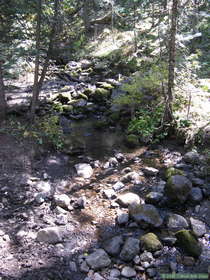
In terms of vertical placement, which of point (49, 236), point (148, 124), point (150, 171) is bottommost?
point (49, 236)

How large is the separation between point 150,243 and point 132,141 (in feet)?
15.6

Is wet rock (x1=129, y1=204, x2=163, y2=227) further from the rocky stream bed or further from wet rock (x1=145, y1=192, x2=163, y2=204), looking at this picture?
wet rock (x1=145, y1=192, x2=163, y2=204)

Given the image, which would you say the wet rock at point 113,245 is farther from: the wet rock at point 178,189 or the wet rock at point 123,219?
the wet rock at point 178,189

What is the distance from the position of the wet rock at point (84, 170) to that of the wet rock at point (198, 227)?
3.03 m

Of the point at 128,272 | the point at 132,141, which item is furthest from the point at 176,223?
the point at 132,141

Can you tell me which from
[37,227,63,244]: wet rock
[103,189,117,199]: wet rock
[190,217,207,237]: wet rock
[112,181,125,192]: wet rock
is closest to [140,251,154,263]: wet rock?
[190,217,207,237]: wet rock

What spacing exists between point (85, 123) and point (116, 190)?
515cm

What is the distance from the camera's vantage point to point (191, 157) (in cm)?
761

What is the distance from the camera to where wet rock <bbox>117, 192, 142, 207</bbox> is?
A: 19.8 feet

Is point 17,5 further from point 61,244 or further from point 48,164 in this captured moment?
point 61,244

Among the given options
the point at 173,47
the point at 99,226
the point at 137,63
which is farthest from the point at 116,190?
the point at 137,63

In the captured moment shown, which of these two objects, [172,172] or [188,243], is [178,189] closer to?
[172,172]

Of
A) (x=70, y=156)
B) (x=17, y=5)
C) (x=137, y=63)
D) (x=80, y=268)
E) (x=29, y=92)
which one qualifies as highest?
(x=17, y=5)

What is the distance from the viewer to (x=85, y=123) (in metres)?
11.3
